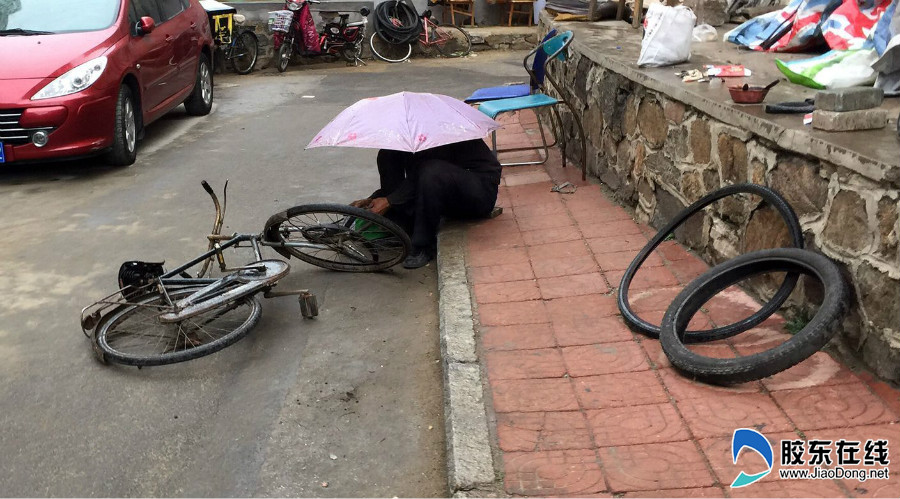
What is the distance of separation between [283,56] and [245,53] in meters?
0.63

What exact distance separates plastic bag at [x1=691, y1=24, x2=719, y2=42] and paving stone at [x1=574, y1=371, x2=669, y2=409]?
4477 millimetres

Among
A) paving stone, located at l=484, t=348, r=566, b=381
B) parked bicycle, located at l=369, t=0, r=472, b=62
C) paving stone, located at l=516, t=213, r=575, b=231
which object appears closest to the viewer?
paving stone, located at l=484, t=348, r=566, b=381

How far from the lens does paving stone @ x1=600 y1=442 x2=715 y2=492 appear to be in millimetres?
2914

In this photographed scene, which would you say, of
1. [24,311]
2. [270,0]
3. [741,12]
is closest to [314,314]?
[24,311]

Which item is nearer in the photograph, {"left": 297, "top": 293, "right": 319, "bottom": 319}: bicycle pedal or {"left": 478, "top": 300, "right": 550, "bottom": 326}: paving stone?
{"left": 478, "top": 300, "right": 550, "bottom": 326}: paving stone

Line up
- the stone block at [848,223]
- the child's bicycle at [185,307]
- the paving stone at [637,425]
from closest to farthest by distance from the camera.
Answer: the paving stone at [637,425]
the stone block at [848,223]
the child's bicycle at [185,307]

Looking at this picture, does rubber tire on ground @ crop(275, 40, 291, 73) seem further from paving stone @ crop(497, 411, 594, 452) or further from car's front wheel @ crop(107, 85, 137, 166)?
paving stone @ crop(497, 411, 594, 452)

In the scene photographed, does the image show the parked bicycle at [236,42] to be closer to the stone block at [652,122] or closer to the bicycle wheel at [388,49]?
the bicycle wheel at [388,49]

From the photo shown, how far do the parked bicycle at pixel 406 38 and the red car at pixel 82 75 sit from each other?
6.32 metres

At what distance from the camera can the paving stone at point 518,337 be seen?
403 cm

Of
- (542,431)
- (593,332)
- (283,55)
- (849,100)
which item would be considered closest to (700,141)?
(849,100)

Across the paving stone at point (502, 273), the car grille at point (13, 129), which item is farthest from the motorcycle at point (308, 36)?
the paving stone at point (502, 273)

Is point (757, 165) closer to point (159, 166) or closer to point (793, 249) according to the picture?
point (793, 249)

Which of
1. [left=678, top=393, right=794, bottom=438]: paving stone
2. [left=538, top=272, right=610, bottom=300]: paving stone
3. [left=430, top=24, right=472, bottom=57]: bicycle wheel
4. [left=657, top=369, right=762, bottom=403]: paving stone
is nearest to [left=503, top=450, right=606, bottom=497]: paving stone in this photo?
[left=678, top=393, right=794, bottom=438]: paving stone
